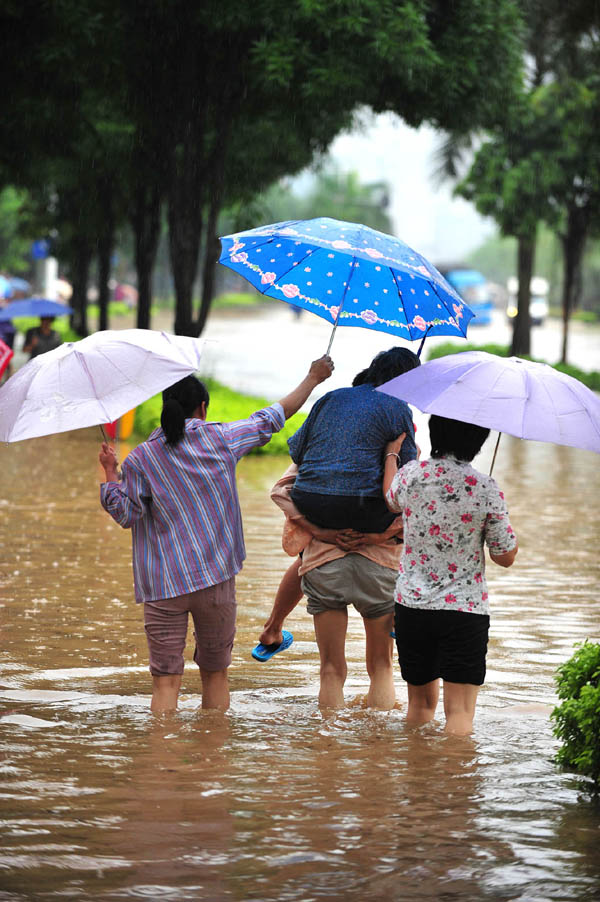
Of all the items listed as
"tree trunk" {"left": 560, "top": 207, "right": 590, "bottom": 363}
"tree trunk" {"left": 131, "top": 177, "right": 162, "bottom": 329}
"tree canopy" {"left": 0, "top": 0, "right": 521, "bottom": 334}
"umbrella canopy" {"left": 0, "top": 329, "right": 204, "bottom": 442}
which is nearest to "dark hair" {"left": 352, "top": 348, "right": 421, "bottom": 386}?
"umbrella canopy" {"left": 0, "top": 329, "right": 204, "bottom": 442}

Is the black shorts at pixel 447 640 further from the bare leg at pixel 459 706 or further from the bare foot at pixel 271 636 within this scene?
the bare foot at pixel 271 636

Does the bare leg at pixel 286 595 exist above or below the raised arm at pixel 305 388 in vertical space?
below

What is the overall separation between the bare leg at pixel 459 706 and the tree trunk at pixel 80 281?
2941cm

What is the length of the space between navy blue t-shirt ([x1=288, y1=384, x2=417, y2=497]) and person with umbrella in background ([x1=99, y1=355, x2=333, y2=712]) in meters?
0.22

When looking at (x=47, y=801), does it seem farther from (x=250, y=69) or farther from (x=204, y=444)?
(x=250, y=69)

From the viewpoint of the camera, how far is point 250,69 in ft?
57.1

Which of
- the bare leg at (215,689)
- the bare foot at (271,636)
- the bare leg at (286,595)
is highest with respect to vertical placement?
the bare leg at (286,595)

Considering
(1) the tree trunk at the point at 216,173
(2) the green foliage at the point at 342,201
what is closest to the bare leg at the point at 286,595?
(1) the tree trunk at the point at 216,173

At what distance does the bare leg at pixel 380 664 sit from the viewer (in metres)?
5.91

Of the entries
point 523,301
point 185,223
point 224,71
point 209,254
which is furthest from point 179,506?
point 523,301

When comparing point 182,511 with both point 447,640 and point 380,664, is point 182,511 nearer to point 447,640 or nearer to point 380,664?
point 447,640

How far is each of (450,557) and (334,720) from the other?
1094 mm

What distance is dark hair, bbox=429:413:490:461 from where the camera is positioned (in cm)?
520

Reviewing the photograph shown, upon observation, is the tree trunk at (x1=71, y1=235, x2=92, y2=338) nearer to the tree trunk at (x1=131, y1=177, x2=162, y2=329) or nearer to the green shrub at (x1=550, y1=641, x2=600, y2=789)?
the tree trunk at (x1=131, y1=177, x2=162, y2=329)
